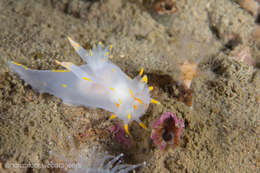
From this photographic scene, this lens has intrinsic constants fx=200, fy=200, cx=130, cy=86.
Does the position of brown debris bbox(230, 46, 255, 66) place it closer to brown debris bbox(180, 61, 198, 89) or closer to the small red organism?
brown debris bbox(180, 61, 198, 89)

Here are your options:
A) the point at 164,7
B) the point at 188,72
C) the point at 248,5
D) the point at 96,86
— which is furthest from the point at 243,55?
the point at 96,86

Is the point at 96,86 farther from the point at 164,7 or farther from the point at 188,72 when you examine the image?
the point at 164,7

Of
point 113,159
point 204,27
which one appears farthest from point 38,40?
point 204,27

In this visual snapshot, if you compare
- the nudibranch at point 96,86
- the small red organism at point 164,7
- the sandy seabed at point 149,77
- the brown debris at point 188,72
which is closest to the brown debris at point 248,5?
the sandy seabed at point 149,77

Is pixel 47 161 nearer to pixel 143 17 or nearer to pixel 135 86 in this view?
pixel 135 86

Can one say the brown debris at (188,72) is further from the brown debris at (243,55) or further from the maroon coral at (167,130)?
the brown debris at (243,55)

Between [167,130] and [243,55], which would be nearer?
[167,130]

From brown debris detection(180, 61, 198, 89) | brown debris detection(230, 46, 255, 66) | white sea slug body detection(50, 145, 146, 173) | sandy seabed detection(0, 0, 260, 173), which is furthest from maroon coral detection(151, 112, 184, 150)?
brown debris detection(230, 46, 255, 66)
